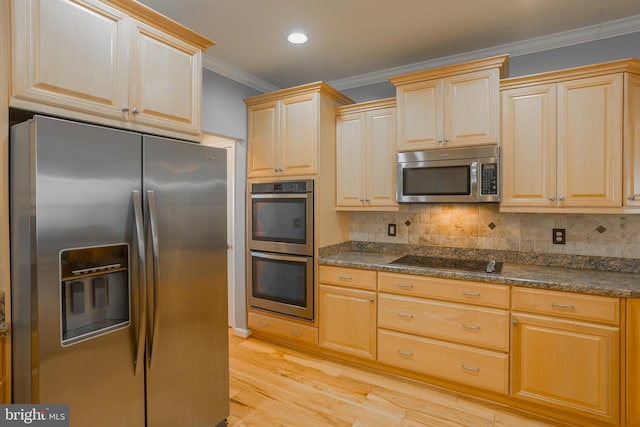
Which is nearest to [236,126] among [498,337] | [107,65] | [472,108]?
[107,65]

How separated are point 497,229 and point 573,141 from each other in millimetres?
875

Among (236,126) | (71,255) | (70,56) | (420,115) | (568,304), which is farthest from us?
(236,126)

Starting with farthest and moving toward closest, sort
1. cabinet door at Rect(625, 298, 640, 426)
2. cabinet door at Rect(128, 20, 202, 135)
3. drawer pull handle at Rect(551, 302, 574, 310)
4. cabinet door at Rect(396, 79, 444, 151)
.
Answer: cabinet door at Rect(396, 79, 444, 151) → drawer pull handle at Rect(551, 302, 574, 310) → cabinet door at Rect(625, 298, 640, 426) → cabinet door at Rect(128, 20, 202, 135)

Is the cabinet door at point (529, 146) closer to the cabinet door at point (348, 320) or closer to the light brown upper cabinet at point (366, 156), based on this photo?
the light brown upper cabinet at point (366, 156)

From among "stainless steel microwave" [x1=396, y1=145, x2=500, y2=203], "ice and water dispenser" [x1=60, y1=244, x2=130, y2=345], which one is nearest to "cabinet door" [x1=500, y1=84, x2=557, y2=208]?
"stainless steel microwave" [x1=396, y1=145, x2=500, y2=203]

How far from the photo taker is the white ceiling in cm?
227

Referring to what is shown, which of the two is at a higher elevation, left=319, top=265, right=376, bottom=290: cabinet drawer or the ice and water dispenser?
the ice and water dispenser

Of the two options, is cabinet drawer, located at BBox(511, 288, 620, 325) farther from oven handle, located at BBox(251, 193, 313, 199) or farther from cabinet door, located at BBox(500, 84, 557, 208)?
oven handle, located at BBox(251, 193, 313, 199)

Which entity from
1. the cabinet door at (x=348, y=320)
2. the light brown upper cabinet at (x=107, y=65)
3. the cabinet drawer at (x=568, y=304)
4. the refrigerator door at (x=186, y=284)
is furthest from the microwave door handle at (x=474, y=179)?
the light brown upper cabinet at (x=107, y=65)

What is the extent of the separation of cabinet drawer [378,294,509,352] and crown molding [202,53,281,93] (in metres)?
2.46

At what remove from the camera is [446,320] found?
251 centimetres

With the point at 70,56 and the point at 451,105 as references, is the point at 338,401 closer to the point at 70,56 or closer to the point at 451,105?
the point at 451,105

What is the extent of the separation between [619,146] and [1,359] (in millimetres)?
3502

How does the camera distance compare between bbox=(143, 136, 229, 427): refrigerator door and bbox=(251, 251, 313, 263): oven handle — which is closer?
bbox=(143, 136, 229, 427): refrigerator door
